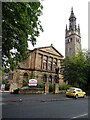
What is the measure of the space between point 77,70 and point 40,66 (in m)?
18.1

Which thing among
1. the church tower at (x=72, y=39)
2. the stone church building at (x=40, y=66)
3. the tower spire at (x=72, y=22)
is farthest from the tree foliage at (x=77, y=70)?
the tower spire at (x=72, y=22)

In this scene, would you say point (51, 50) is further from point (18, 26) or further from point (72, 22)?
point (18, 26)

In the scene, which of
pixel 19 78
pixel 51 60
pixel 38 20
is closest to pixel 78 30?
pixel 51 60

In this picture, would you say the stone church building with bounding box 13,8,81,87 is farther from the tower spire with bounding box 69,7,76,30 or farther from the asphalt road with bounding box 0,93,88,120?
the tower spire with bounding box 69,7,76,30

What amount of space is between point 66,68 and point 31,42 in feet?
87.6

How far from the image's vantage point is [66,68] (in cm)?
3728

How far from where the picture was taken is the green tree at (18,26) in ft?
28.0

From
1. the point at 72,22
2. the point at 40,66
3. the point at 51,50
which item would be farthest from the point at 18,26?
the point at 72,22

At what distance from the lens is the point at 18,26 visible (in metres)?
9.66

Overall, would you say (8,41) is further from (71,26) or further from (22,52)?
(71,26)

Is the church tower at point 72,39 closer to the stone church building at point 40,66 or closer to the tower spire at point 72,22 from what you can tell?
the tower spire at point 72,22

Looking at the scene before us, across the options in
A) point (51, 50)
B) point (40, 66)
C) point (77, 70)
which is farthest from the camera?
point (51, 50)

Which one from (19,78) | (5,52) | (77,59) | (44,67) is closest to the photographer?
(5,52)

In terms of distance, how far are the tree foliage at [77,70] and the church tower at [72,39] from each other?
138ft
